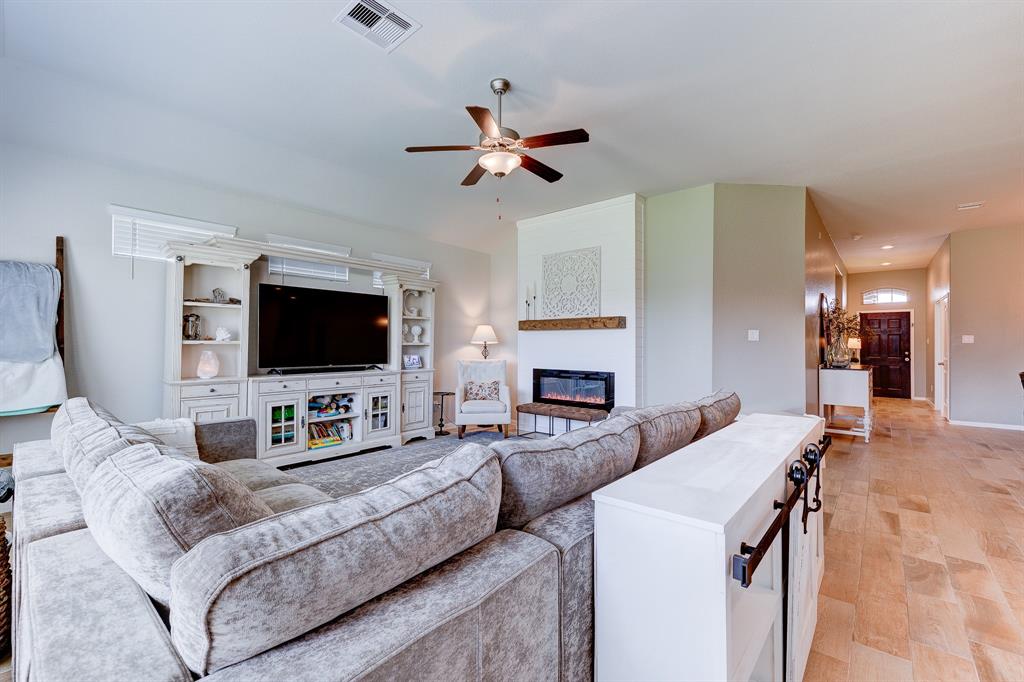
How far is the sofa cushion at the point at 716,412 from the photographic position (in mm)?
2004

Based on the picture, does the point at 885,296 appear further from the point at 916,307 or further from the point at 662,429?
the point at 662,429

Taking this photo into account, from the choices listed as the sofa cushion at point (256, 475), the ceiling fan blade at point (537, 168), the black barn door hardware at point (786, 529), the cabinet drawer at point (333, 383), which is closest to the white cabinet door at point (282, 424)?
the cabinet drawer at point (333, 383)

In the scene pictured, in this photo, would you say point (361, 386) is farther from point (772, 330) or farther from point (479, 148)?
point (772, 330)

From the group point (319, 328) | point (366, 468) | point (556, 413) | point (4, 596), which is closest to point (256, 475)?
point (4, 596)

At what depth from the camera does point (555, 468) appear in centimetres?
119

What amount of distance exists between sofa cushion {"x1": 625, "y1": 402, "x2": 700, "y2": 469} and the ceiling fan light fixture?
191 centimetres

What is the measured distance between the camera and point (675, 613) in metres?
0.89

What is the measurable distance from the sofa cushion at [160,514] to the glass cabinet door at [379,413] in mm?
3814

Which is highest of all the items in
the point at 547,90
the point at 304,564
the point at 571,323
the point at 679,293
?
the point at 547,90

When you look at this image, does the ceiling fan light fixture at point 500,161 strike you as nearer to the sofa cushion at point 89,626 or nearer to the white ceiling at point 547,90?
the white ceiling at point 547,90

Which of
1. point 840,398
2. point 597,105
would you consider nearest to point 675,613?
point 597,105

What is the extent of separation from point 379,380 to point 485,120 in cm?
309

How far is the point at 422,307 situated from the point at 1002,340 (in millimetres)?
7615

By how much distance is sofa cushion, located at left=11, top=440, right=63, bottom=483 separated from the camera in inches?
67.6
